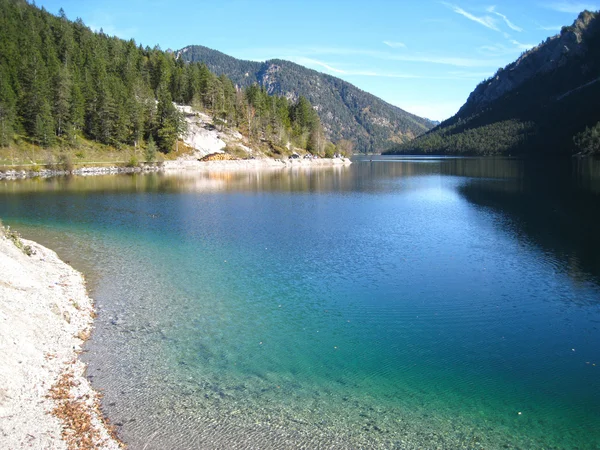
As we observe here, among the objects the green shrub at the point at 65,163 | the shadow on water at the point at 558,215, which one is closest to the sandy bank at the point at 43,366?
the shadow on water at the point at 558,215

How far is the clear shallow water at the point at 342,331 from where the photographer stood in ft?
33.3

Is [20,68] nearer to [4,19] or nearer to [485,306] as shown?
[4,19]

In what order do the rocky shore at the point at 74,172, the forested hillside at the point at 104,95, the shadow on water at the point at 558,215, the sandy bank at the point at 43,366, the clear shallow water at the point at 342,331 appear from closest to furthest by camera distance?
the sandy bank at the point at 43,366
the clear shallow water at the point at 342,331
the shadow on water at the point at 558,215
the rocky shore at the point at 74,172
the forested hillside at the point at 104,95

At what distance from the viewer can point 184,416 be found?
1022cm

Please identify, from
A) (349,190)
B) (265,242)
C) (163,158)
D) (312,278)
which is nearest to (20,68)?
(163,158)

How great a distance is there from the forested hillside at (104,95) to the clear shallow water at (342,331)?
71974 millimetres

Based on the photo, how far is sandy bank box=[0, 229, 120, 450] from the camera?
8.95 m

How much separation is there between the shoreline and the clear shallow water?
52075mm

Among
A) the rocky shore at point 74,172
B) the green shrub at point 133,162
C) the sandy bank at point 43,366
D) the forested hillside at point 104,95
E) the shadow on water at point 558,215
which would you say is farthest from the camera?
the forested hillside at point 104,95

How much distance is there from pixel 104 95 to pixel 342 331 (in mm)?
104040

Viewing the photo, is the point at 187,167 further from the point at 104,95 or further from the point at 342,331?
the point at 342,331

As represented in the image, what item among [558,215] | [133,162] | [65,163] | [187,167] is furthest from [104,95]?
[558,215]

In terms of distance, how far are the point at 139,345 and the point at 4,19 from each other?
469ft

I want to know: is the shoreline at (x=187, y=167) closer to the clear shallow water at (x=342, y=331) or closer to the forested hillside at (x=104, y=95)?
the forested hillside at (x=104, y=95)
